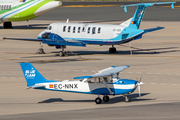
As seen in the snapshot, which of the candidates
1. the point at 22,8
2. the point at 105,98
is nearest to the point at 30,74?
the point at 105,98

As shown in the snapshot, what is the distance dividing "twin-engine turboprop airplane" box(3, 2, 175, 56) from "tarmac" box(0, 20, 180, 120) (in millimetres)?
1786

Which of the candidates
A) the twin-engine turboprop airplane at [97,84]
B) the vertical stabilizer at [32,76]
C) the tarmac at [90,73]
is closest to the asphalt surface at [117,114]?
the tarmac at [90,73]

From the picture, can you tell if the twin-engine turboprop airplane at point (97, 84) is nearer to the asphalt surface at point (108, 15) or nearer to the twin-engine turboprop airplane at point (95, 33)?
the twin-engine turboprop airplane at point (95, 33)

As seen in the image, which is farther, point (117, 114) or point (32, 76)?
point (32, 76)

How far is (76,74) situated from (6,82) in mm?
6508

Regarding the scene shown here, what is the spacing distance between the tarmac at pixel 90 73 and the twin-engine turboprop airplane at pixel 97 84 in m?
0.91

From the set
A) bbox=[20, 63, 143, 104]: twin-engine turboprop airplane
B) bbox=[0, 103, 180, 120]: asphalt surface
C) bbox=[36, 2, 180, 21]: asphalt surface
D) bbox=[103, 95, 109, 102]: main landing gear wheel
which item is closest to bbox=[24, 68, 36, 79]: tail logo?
bbox=[20, 63, 143, 104]: twin-engine turboprop airplane

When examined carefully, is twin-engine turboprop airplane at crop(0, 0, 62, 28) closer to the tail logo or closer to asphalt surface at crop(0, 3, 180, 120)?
asphalt surface at crop(0, 3, 180, 120)

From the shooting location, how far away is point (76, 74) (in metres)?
35.2

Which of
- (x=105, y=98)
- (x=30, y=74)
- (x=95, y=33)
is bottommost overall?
(x=105, y=98)

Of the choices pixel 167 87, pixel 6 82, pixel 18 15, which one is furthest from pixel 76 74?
pixel 18 15

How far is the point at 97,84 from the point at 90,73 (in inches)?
434

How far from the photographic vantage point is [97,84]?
80.3ft

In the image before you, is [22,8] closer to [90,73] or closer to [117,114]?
[90,73]
